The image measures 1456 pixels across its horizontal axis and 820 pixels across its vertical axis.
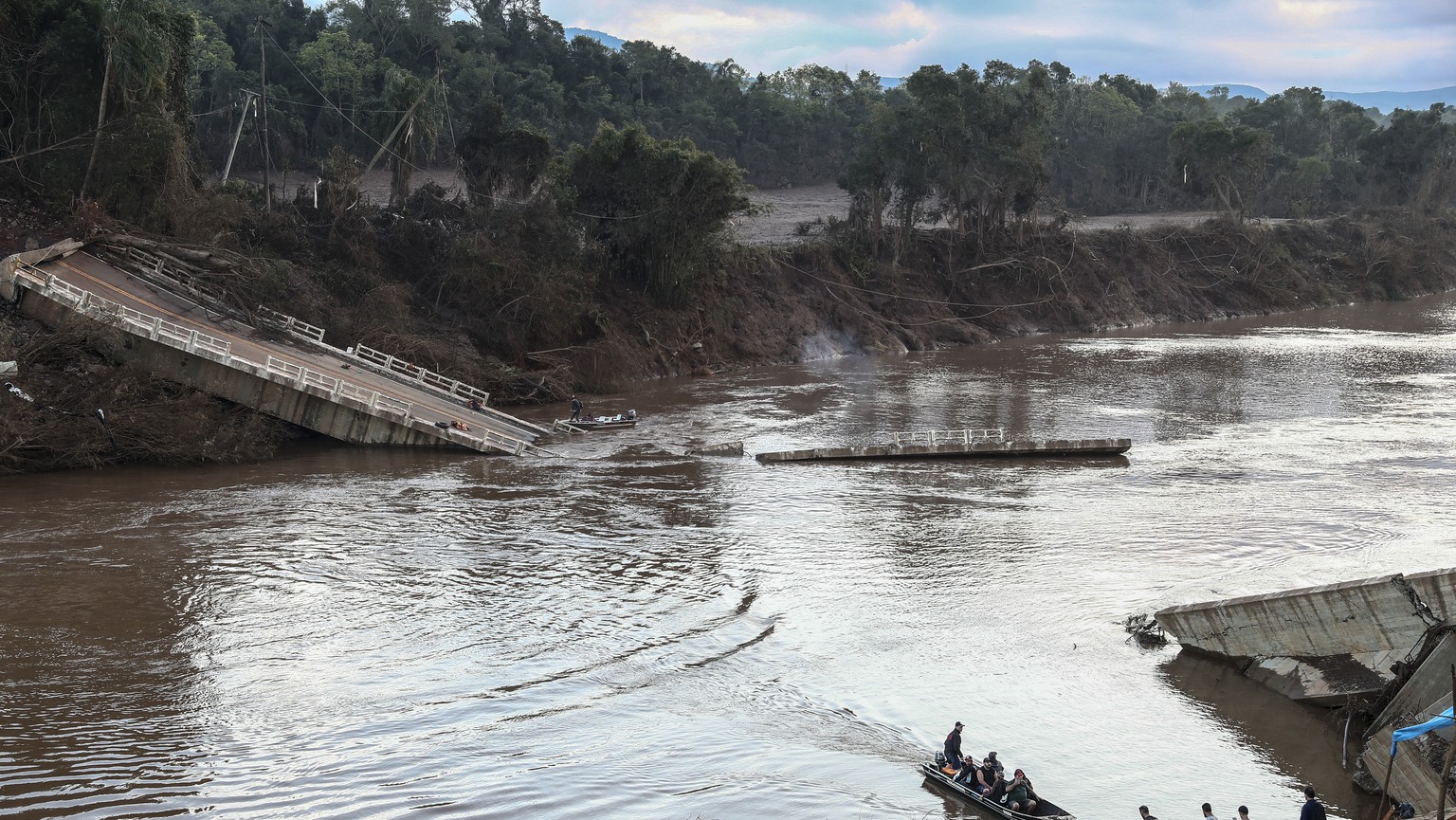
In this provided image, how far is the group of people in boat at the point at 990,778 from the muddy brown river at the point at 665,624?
1.99ft

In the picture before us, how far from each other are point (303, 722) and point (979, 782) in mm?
11132

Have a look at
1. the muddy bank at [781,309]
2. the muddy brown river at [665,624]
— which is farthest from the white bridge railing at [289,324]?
the muddy brown river at [665,624]

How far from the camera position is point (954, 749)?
18156 mm

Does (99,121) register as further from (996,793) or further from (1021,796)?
(1021,796)

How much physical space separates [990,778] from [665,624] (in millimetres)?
8944

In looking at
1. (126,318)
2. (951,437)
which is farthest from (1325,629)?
(126,318)

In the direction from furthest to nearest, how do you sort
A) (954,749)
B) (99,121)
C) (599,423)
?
(99,121)
(599,423)
(954,749)

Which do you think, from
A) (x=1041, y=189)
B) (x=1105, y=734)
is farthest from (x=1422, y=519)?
(x=1041, y=189)

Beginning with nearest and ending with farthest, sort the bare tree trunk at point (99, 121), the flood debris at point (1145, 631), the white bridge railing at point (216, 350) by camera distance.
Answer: the flood debris at point (1145, 631), the white bridge railing at point (216, 350), the bare tree trunk at point (99, 121)

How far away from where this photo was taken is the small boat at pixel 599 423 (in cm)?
4547

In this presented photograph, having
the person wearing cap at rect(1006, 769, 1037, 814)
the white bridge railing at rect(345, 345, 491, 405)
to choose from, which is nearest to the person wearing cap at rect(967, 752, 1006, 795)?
the person wearing cap at rect(1006, 769, 1037, 814)

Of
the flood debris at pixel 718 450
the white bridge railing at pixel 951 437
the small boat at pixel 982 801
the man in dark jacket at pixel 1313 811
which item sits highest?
the white bridge railing at pixel 951 437

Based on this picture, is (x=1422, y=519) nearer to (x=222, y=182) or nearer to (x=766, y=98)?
(x=222, y=182)

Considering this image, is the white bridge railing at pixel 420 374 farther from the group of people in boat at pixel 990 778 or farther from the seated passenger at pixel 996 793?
the seated passenger at pixel 996 793
